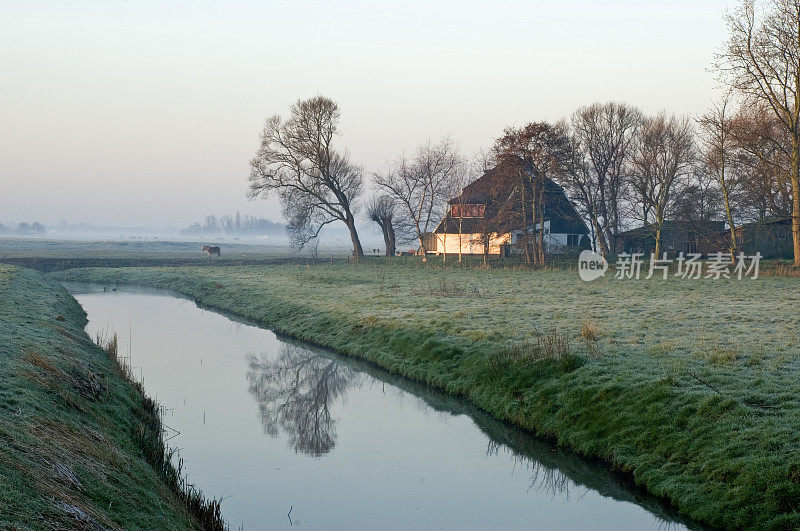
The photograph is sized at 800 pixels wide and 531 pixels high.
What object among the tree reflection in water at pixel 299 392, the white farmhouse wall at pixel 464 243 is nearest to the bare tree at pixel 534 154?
the white farmhouse wall at pixel 464 243

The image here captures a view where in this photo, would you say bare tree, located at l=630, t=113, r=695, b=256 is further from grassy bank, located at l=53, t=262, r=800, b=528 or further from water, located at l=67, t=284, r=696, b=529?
water, located at l=67, t=284, r=696, b=529

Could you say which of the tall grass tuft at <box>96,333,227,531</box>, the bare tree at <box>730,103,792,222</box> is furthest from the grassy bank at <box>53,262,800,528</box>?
the bare tree at <box>730,103,792,222</box>

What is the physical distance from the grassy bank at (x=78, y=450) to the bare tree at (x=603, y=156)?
46.8 meters

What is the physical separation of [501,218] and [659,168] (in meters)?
13.4

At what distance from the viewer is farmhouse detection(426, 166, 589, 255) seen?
5578 centimetres

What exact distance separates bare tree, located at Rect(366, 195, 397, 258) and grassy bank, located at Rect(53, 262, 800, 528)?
1376 inches

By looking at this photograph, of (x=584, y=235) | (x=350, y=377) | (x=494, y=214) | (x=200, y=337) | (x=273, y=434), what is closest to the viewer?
(x=273, y=434)

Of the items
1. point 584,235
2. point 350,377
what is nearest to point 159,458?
point 350,377

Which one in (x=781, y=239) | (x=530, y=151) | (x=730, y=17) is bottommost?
(x=781, y=239)

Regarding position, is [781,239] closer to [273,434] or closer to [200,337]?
[200,337]

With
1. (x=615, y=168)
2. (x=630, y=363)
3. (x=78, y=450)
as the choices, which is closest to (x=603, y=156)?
(x=615, y=168)

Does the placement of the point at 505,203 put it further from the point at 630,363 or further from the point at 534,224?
the point at 630,363

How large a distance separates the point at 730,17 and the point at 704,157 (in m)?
13.6

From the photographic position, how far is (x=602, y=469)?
43.9ft
